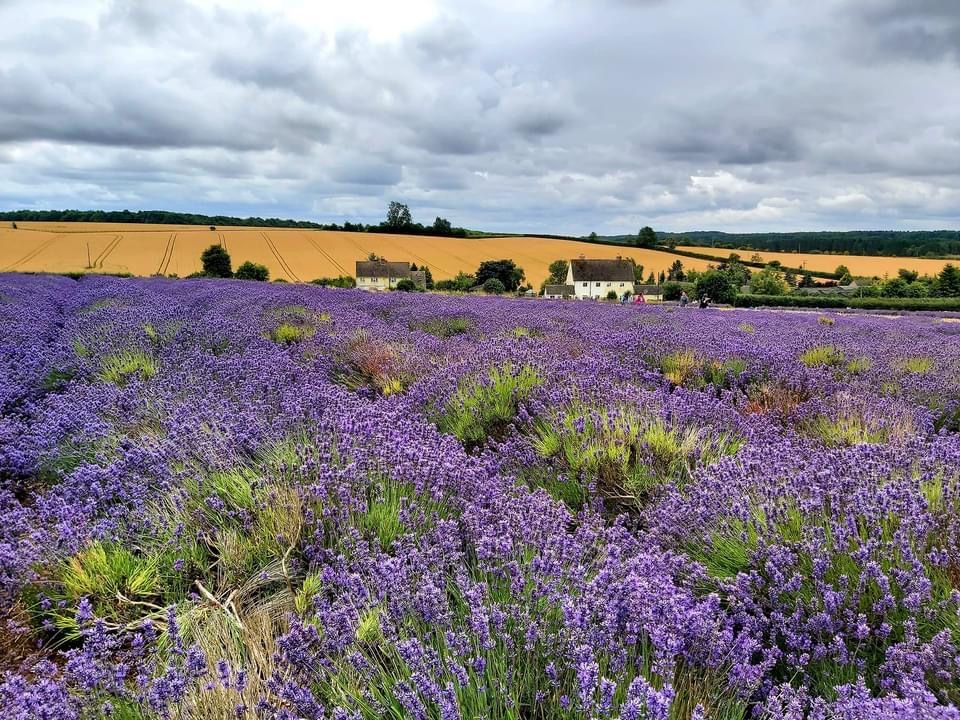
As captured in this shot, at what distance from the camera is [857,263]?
224 ft

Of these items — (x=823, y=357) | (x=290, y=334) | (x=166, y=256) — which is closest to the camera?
(x=823, y=357)

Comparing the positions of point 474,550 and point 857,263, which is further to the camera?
point 857,263

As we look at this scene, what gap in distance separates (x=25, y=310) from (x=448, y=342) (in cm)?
635

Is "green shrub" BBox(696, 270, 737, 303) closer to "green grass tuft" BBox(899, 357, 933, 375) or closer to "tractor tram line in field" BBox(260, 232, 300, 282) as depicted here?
"tractor tram line in field" BBox(260, 232, 300, 282)

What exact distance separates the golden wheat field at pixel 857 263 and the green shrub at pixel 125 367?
67081 millimetres

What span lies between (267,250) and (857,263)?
66.5 meters

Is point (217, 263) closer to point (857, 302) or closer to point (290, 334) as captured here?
point (290, 334)

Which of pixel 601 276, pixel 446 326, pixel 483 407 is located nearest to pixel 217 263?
pixel 601 276

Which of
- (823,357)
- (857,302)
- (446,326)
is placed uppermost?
(823,357)

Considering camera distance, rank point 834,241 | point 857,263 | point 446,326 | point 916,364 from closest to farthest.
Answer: point 916,364 < point 446,326 < point 857,263 < point 834,241

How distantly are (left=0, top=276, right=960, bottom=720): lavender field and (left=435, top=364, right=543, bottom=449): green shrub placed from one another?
0.02 m

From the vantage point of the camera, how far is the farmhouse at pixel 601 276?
208 feet

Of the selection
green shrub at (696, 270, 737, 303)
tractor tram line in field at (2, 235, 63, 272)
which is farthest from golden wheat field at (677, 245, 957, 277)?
tractor tram line in field at (2, 235, 63, 272)

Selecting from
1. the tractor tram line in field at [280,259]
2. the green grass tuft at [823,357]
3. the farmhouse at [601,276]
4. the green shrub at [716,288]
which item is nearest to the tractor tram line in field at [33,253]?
the tractor tram line in field at [280,259]
